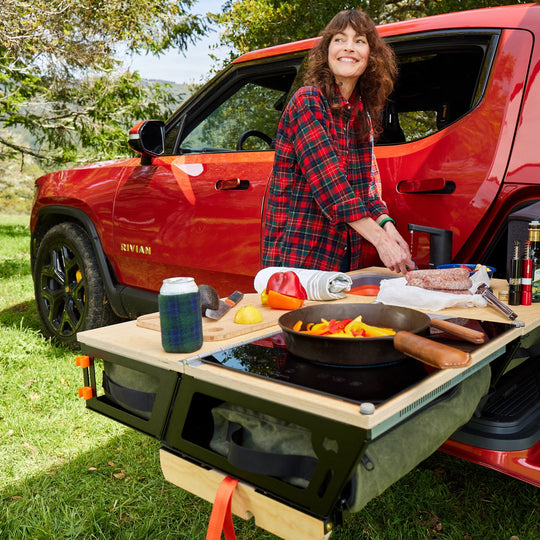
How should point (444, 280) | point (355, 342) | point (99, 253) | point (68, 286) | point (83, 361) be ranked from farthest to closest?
point (68, 286), point (99, 253), point (444, 280), point (83, 361), point (355, 342)

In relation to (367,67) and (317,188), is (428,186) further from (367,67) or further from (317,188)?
(367,67)

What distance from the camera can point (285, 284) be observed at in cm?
174

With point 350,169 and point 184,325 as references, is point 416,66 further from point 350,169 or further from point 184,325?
point 184,325

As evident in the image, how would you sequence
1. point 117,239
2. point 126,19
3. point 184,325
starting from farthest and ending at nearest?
1. point 126,19
2. point 117,239
3. point 184,325

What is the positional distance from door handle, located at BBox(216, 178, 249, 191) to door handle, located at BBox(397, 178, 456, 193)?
838 mm

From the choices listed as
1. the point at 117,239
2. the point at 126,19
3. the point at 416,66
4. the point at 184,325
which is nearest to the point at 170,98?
the point at 126,19

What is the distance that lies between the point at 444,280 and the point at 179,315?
3.16 feet

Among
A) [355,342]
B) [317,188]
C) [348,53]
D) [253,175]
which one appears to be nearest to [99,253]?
[253,175]

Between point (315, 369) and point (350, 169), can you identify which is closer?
point (315, 369)

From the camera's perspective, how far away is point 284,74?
307 cm

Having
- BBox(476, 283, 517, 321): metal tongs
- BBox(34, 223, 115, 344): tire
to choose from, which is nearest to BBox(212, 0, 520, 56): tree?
BBox(34, 223, 115, 344): tire

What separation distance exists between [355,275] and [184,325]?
42.5 inches

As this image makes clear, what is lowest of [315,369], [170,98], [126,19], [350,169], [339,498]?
[339,498]

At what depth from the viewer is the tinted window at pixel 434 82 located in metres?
2.29
